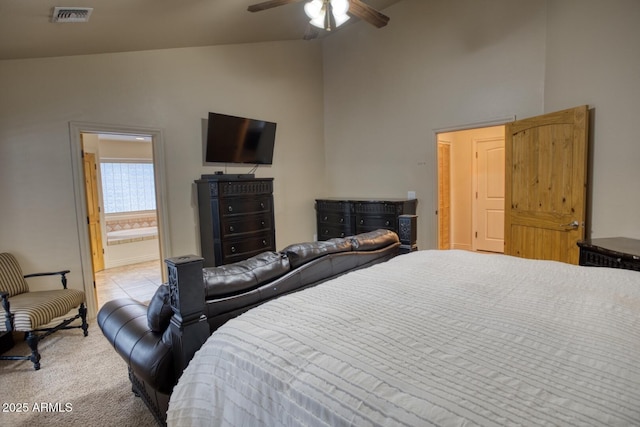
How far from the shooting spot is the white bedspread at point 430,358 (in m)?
0.82

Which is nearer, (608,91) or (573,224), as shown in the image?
(608,91)

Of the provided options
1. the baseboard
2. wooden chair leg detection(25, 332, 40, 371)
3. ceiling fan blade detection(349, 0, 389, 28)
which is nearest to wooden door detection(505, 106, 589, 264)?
ceiling fan blade detection(349, 0, 389, 28)

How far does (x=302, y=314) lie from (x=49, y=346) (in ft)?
9.78

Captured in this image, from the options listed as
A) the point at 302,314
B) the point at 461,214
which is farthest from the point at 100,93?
the point at 461,214

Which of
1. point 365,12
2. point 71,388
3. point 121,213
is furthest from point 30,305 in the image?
point 121,213

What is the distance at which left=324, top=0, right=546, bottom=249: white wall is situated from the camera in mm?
3971

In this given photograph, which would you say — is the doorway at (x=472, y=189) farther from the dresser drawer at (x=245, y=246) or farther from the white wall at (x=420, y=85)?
the dresser drawer at (x=245, y=246)

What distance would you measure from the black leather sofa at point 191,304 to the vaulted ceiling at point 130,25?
6.99ft

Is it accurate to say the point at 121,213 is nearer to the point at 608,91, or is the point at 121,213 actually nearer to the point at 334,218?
the point at 334,218

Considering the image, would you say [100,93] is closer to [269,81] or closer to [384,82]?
[269,81]

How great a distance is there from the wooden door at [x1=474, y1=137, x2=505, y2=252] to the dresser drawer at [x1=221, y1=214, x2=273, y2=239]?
394cm

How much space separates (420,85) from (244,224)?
311 centimetres

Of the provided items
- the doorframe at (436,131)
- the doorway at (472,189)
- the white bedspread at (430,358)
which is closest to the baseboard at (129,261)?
the doorframe at (436,131)

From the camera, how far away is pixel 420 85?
15.9 ft
